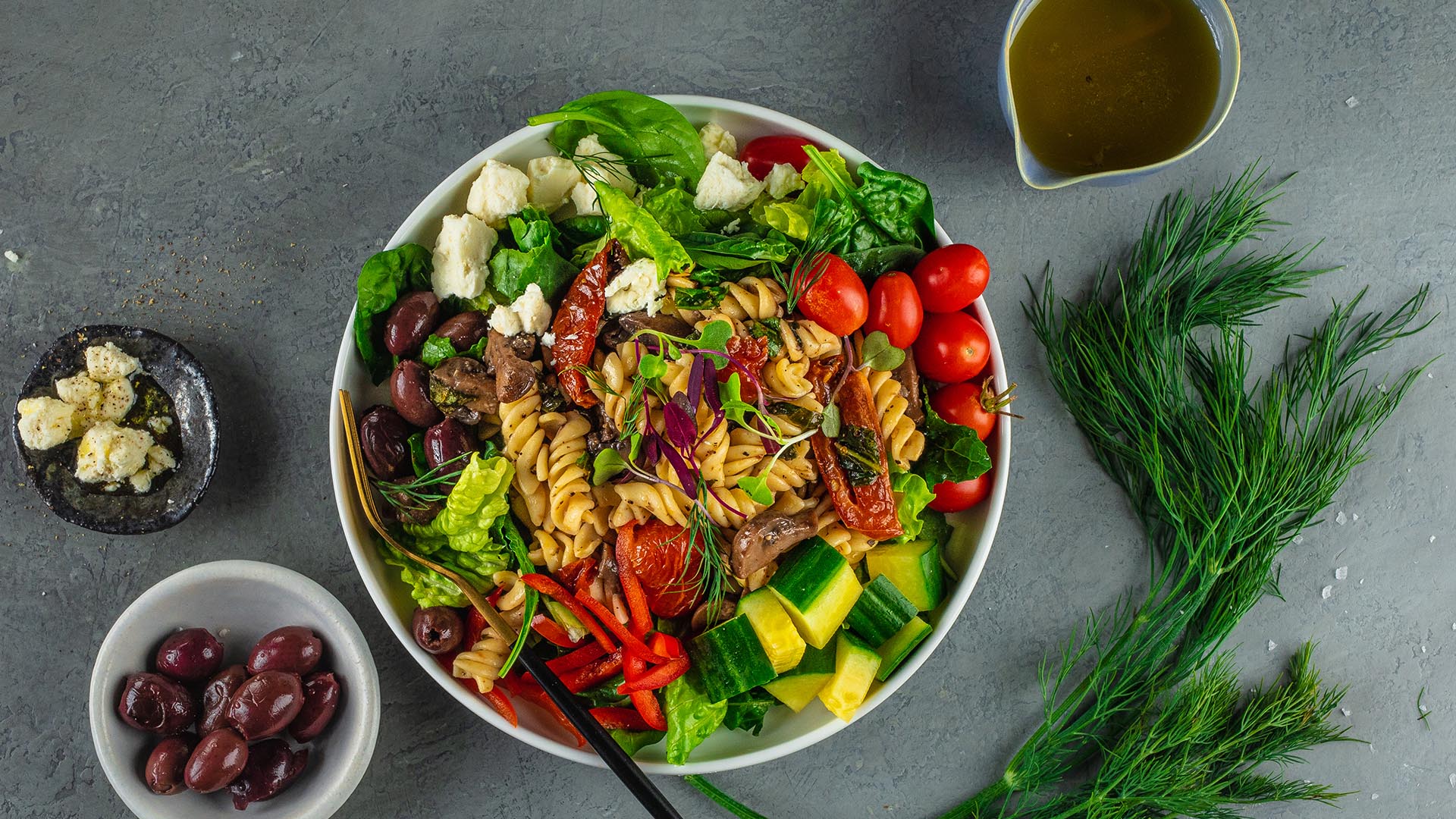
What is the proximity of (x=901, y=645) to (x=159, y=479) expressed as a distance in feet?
7.87

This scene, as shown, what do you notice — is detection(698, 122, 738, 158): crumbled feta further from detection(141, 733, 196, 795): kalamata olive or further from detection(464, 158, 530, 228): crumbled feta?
detection(141, 733, 196, 795): kalamata olive

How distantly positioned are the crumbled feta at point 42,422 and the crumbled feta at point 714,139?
214 cm

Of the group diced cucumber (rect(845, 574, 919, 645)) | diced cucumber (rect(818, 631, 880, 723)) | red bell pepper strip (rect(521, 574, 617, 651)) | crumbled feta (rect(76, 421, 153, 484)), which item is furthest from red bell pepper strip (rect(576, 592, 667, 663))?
crumbled feta (rect(76, 421, 153, 484))

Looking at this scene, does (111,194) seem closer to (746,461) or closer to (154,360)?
(154,360)

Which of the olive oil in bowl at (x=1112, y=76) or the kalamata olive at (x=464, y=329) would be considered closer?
the kalamata olive at (x=464, y=329)

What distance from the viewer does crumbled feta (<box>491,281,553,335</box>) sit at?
248cm

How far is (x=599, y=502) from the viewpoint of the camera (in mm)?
2605

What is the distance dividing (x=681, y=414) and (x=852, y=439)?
20.9 inches

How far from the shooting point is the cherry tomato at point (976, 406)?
2.74 meters

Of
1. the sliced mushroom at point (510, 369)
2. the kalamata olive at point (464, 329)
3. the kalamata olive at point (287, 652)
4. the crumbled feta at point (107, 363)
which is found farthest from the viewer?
the crumbled feta at point (107, 363)

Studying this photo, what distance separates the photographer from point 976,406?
2.77 meters

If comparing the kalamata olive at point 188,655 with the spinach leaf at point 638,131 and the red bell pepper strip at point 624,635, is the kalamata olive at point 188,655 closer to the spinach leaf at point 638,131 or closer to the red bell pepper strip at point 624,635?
the red bell pepper strip at point 624,635

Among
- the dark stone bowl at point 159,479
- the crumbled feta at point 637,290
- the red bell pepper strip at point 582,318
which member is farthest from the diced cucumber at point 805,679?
the dark stone bowl at point 159,479

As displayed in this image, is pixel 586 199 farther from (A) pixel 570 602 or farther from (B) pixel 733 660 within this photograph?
(B) pixel 733 660
